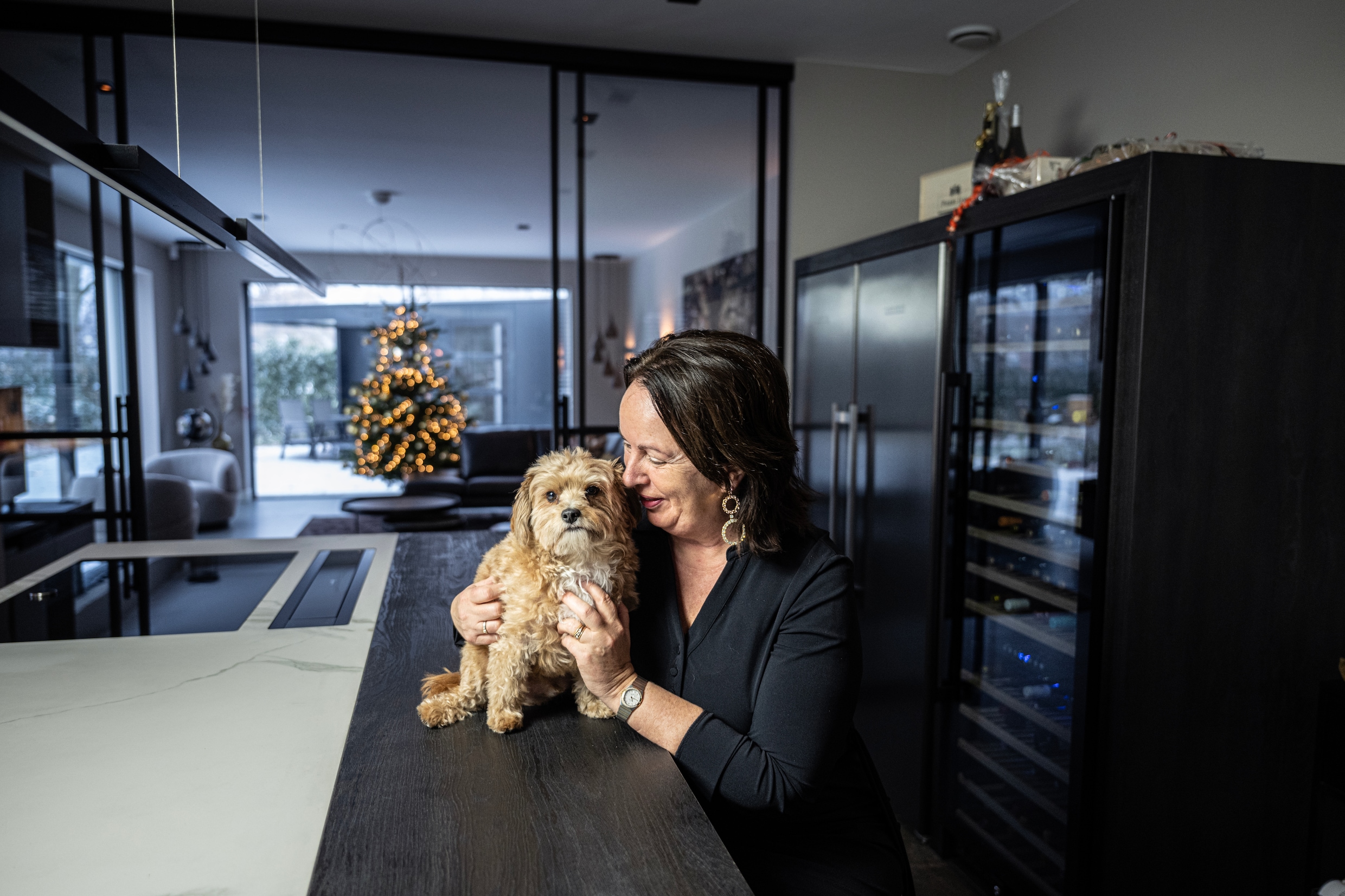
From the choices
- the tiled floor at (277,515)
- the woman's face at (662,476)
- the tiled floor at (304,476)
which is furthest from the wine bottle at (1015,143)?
the tiled floor at (304,476)

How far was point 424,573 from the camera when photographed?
205 cm

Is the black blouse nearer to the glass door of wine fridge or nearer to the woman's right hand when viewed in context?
the woman's right hand

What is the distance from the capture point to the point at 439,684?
123 cm

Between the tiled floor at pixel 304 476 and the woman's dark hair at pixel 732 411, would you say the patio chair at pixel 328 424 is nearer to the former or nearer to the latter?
the tiled floor at pixel 304 476

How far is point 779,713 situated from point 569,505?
1.32ft

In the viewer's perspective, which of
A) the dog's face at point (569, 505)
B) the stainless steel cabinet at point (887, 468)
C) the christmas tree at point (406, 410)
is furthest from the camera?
the christmas tree at point (406, 410)

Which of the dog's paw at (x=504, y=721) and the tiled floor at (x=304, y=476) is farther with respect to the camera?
the tiled floor at (x=304, y=476)

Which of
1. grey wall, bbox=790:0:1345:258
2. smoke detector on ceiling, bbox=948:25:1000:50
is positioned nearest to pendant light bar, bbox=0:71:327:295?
grey wall, bbox=790:0:1345:258

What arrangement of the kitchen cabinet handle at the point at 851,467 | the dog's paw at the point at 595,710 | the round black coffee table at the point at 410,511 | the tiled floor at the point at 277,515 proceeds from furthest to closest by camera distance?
1. the tiled floor at the point at 277,515
2. the round black coffee table at the point at 410,511
3. the kitchen cabinet handle at the point at 851,467
4. the dog's paw at the point at 595,710

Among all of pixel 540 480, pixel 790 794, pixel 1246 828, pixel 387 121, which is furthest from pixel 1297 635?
pixel 387 121

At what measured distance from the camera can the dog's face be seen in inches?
42.5

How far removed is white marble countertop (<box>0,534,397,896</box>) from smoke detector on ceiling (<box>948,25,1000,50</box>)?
297 centimetres

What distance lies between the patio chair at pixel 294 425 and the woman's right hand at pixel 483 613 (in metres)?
6.97

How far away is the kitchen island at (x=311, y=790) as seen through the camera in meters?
0.83
